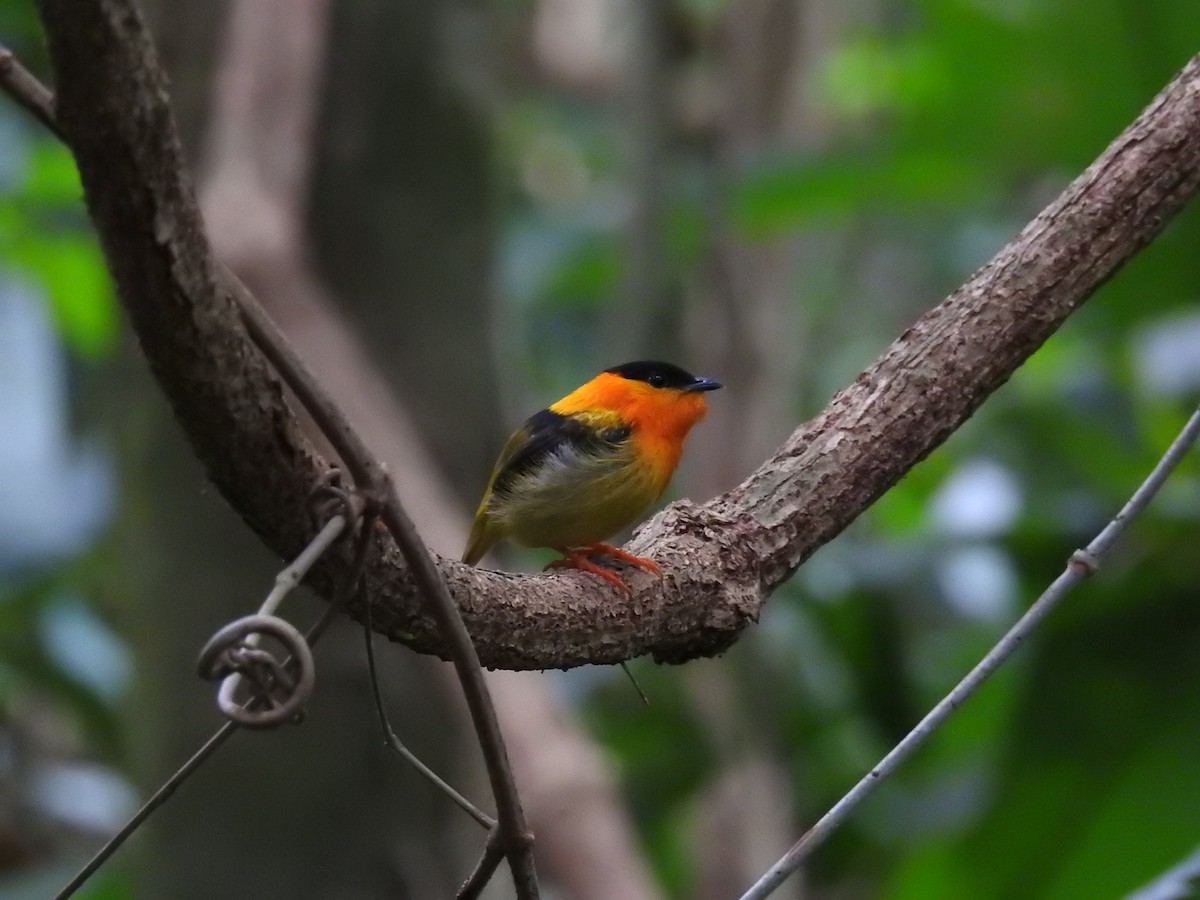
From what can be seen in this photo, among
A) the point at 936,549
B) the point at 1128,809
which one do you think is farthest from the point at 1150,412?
the point at 1128,809

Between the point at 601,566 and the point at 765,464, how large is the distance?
30 cm

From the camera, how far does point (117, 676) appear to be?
4746 mm

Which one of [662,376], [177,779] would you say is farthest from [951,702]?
[662,376]

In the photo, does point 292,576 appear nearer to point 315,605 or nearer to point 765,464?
point 765,464

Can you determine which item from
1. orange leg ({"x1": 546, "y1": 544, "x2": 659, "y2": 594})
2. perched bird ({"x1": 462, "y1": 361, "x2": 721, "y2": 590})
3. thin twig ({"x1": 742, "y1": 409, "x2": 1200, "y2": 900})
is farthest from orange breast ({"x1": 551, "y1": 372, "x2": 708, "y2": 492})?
thin twig ({"x1": 742, "y1": 409, "x2": 1200, "y2": 900})

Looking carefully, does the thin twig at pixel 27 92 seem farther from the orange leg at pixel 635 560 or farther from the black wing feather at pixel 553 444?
the black wing feather at pixel 553 444

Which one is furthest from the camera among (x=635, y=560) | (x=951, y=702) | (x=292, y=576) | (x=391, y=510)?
(x=635, y=560)

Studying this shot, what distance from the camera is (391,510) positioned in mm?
1343

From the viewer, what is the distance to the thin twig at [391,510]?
110 centimetres

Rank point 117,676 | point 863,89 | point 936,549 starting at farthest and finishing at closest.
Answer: point 863,89
point 117,676
point 936,549

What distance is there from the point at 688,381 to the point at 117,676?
8.09ft

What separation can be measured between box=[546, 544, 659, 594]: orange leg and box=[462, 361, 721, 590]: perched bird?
0.04 feet

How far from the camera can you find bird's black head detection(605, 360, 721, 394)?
3.22 metres

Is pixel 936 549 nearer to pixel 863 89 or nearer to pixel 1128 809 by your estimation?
pixel 1128 809
